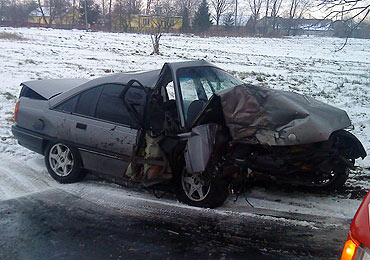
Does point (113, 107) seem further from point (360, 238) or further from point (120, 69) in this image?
point (120, 69)

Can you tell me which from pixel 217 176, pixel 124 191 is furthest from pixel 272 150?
pixel 124 191

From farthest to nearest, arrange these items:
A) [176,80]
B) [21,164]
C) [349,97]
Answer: [349,97] < [21,164] < [176,80]

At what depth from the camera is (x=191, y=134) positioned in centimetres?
424

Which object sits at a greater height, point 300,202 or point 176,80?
point 176,80

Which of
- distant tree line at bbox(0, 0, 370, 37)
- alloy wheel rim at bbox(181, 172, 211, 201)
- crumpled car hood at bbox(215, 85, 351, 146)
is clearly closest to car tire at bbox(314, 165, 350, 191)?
crumpled car hood at bbox(215, 85, 351, 146)

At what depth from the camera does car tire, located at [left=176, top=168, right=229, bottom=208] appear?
431 cm

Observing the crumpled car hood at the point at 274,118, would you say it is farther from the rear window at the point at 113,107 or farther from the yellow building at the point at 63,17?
the yellow building at the point at 63,17

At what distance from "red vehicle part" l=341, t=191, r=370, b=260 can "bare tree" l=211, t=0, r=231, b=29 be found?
6639cm

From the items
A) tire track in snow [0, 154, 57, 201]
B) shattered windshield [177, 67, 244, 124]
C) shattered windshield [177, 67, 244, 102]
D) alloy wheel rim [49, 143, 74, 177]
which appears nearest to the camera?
shattered windshield [177, 67, 244, 124]

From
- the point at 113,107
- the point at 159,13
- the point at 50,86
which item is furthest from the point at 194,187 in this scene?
the point at 159,13

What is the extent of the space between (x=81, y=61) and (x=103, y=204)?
42.3ft

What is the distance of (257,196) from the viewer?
4723mm

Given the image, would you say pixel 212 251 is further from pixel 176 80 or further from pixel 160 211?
pixel 176 80

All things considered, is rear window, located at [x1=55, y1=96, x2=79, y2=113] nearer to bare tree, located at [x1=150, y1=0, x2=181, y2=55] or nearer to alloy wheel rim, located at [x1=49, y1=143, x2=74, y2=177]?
alloy wheel rim, located at [x1=49, y1=143, x2=74, y2=177]
